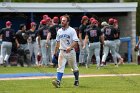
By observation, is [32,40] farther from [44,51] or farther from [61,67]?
[61,67]

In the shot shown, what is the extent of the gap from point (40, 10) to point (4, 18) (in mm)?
2608

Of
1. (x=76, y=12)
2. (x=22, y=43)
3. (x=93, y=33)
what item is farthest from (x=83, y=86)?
(x=76, y=12)

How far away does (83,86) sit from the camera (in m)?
14.8

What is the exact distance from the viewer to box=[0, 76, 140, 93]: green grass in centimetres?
1348

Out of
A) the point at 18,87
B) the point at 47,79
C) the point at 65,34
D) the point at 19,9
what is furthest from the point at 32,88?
the point at 19,9

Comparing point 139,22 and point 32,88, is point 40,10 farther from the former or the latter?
point 32,88

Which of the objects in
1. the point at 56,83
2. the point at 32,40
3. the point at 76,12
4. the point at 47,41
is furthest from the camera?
the point at 76,12

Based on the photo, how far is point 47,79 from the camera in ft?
56.5

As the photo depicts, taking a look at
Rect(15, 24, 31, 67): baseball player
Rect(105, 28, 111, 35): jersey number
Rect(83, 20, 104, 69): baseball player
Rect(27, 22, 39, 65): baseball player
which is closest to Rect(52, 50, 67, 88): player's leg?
Rect(83, 20, 104, 69): baseball player

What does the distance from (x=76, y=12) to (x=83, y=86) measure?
52.8 ft

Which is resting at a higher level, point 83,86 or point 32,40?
point 32,40

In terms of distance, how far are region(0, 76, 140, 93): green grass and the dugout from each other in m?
12.3

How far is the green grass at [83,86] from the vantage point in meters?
13.5

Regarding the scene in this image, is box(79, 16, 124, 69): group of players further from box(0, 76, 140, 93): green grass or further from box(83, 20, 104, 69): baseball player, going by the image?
box(0, 76, 140, 93): green grass
